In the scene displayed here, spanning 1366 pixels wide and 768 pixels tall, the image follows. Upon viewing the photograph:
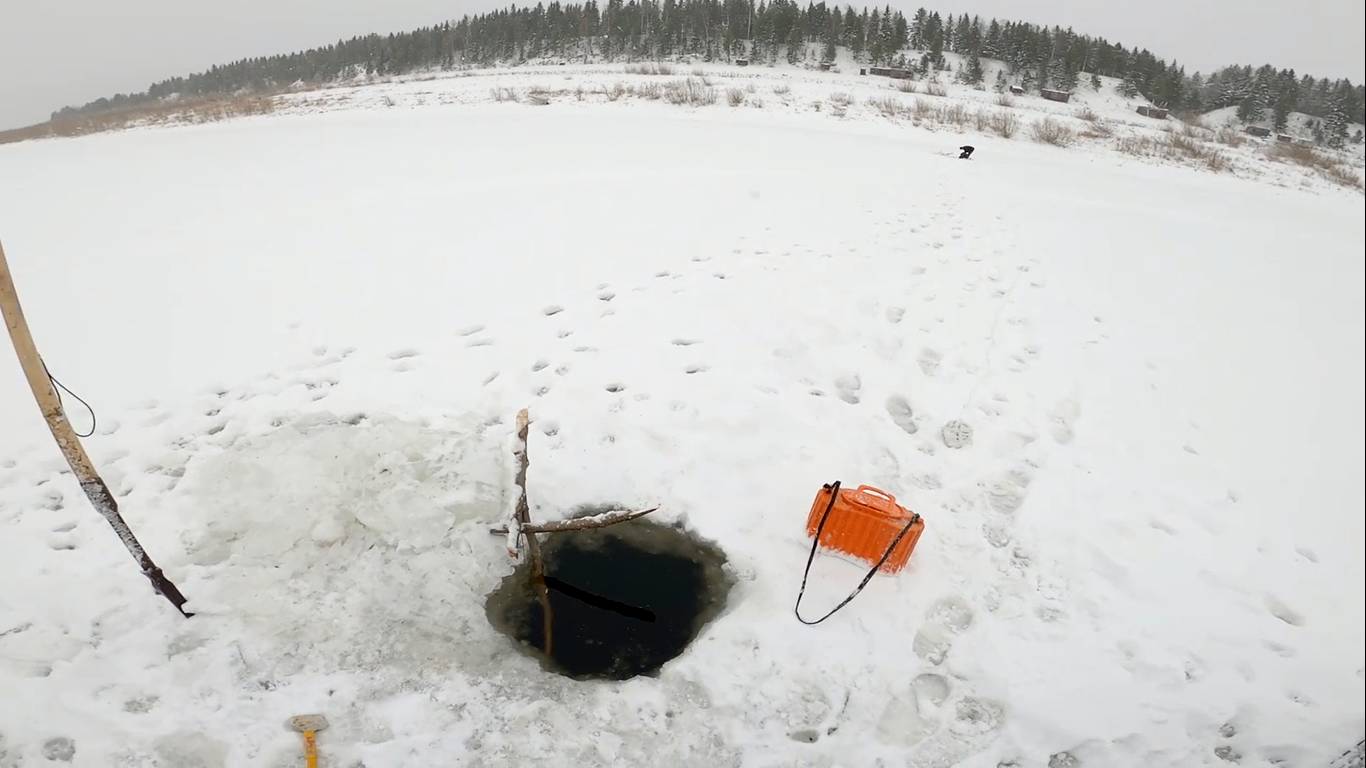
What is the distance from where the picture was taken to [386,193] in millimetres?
10023

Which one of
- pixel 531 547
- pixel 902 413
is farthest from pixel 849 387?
pixel 531 547

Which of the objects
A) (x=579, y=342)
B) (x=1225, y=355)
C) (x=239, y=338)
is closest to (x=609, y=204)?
(x=579, y=342)

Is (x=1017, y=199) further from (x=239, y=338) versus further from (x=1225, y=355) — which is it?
Result: (x=239, y=338)

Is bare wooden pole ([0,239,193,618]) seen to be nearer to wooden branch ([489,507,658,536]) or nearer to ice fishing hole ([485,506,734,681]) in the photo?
ice fishing hole ([485,506,734,681])

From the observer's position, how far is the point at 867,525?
12.3 feet

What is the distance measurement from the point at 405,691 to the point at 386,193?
878cm

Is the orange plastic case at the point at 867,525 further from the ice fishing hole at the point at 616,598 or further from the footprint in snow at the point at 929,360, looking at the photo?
the footprint in snow at the point at 929,360

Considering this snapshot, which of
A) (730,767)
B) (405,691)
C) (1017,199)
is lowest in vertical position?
(730,767)

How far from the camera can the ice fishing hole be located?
3.49 metres

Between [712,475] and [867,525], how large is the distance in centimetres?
119

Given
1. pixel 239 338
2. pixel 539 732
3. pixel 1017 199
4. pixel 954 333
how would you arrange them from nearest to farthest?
1. pixel 539 732
2. pixel 239 338
3. pixel 954 333
4. pixel 1017 199

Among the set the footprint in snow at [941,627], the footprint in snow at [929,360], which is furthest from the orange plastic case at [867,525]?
the footprint in snow at [929,360]

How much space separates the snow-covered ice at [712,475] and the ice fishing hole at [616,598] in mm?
138

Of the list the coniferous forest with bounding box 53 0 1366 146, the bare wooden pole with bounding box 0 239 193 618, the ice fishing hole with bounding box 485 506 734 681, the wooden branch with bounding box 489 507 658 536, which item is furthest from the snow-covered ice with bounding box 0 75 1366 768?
the coniferous forest with bounding box 53 0 1366 146
